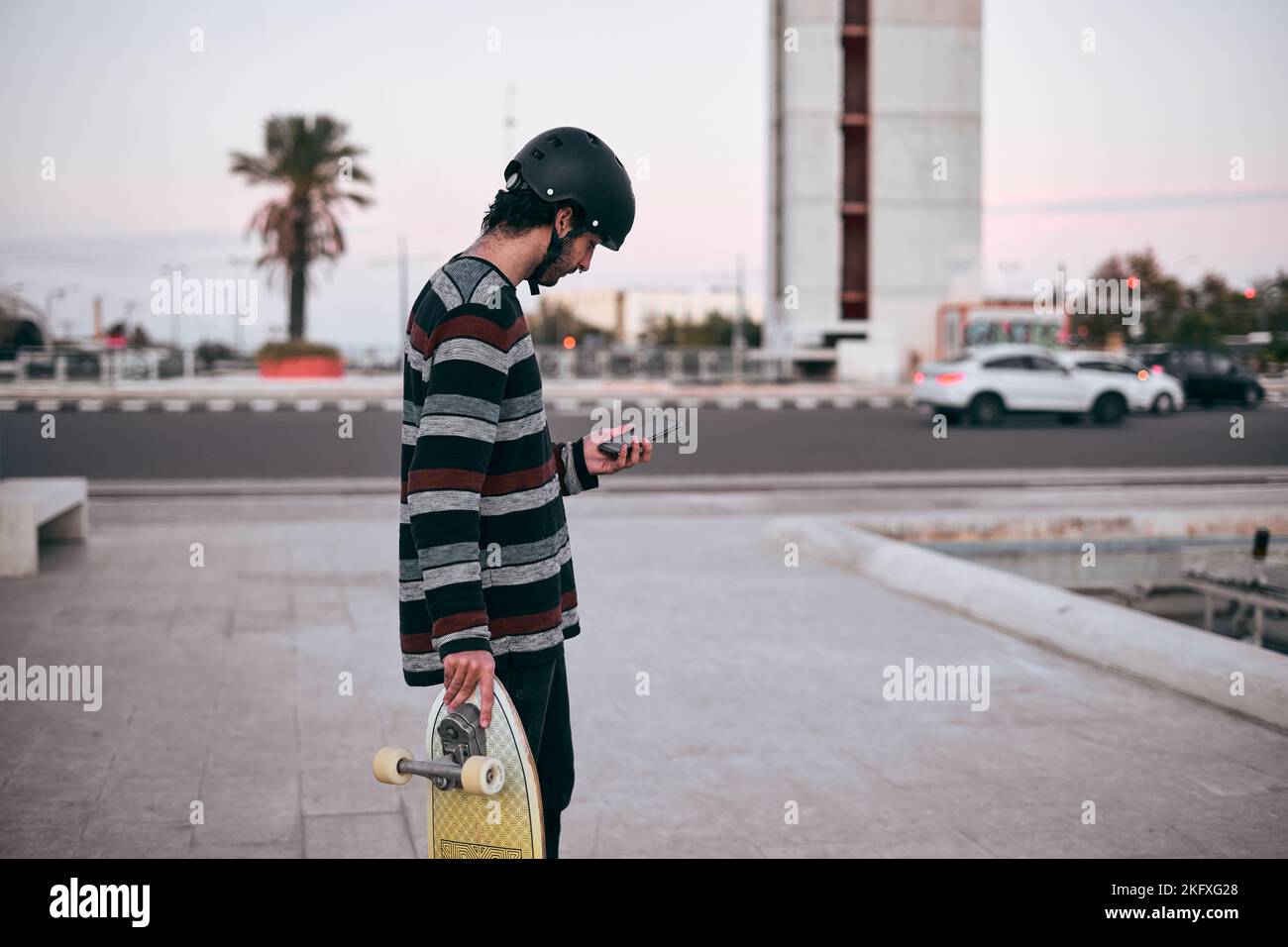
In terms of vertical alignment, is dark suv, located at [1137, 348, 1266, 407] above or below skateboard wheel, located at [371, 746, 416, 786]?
above

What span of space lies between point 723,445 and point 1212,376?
1652 cm

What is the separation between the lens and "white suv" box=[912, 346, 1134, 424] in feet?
81.5

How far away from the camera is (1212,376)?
102 ft

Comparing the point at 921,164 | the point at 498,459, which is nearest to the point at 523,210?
the point at 498,459

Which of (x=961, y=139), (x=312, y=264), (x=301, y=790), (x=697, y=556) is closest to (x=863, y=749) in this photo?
(x=301, y=790)

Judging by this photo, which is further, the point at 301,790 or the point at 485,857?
the point at 301,790

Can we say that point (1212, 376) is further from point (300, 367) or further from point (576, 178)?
point (576, 178)

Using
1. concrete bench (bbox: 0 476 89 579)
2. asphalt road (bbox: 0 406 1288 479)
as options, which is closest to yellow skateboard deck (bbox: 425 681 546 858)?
concrete bench (bbox: 0 476 89 579)

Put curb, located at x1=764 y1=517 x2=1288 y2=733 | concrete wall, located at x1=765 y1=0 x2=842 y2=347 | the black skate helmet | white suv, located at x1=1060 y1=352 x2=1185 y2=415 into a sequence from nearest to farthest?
the black skate helmet, curb, located at x1=764 y1=517 x2=1288 y2=733, white suv, located at x1=1060 y1=352 x2=1185 y2=415, concrete wall, located at x1=765 y1=0 x2=842 y2=347

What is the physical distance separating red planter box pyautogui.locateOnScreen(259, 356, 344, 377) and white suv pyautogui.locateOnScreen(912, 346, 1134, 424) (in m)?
23.8

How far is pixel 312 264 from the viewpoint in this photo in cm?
4566

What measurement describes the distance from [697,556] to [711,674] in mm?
3258

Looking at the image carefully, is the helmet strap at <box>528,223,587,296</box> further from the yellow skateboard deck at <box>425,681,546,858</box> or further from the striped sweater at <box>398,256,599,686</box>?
the yellow skateboard deck at <box>425,681,546,858</box>
